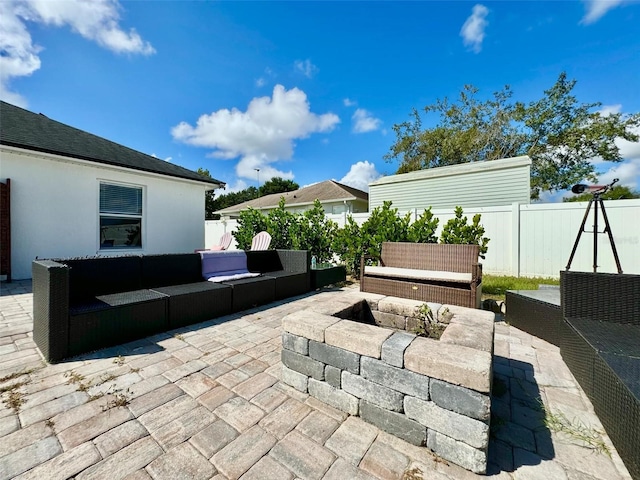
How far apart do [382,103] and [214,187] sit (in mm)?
7525

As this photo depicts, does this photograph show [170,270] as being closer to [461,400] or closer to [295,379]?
[295,379]

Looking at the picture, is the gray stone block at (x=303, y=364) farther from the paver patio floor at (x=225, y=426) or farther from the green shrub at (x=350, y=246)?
the green shrub at (x=350, y=246)

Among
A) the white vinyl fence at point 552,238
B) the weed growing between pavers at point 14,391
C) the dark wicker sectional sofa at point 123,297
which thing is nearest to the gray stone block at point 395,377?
the weed growing between pavers at point 14,391

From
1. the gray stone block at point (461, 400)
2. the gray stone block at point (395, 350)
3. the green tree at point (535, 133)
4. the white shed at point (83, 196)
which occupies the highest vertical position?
the green tree at point (535, 133)

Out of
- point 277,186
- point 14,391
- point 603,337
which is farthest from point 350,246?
point 277,186

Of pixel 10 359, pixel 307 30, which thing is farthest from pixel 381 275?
pixel 307 30

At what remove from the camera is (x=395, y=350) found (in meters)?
1.54

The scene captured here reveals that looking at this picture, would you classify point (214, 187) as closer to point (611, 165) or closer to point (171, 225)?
point (171, 225)

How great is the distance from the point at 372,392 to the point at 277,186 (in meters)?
32.2

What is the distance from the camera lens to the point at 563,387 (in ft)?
6.90

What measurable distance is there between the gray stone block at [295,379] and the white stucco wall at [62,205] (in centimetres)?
689

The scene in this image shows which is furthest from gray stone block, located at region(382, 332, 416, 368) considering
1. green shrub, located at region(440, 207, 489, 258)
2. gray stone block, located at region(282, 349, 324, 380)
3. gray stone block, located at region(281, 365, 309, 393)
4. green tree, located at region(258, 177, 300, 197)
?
green tree, located at region(258, 177, 300, 197)

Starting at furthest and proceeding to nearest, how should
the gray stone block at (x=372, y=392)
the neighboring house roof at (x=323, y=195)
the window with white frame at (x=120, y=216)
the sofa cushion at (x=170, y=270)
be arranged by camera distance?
1. the neighboring house roof at (x=323, y=195)
2. the window with white frame at (x=120, y=216)
3. the sofa cushion at (x=170, y=270)
4. the gray stone block at (x=372, y=392)

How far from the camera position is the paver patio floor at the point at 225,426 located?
1314 millimetres
